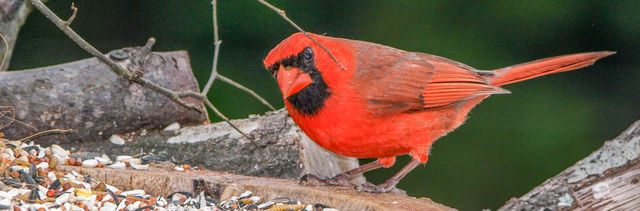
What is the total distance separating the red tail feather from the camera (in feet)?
12.3

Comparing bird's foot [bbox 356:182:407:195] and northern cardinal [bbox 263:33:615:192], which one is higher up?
northern cardinal [bbox 263:33:615:192]

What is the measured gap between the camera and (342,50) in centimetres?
344

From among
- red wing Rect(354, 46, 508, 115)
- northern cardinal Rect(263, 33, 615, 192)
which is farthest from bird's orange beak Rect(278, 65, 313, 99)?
red wing Rect(354, 46, 508, 115)

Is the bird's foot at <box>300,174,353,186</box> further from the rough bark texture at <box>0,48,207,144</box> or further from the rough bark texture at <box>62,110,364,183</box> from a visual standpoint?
the rough bark texture at <box>0,48,207,144</box>

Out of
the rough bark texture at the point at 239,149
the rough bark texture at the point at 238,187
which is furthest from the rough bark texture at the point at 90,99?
the rough bark texture at the point at 238,187

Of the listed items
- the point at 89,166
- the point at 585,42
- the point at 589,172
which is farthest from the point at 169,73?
the point at 585,42

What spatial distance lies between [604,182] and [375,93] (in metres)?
1.00

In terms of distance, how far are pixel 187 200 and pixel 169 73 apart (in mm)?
1057

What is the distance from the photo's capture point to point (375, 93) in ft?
11.2

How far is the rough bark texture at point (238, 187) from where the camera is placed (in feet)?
9.99

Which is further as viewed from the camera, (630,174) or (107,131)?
(107,131)

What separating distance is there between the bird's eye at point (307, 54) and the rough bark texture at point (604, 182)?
99 cm

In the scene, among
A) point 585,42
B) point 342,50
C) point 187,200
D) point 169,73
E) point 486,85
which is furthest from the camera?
point 585,42

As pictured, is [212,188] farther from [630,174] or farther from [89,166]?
[630,174]
